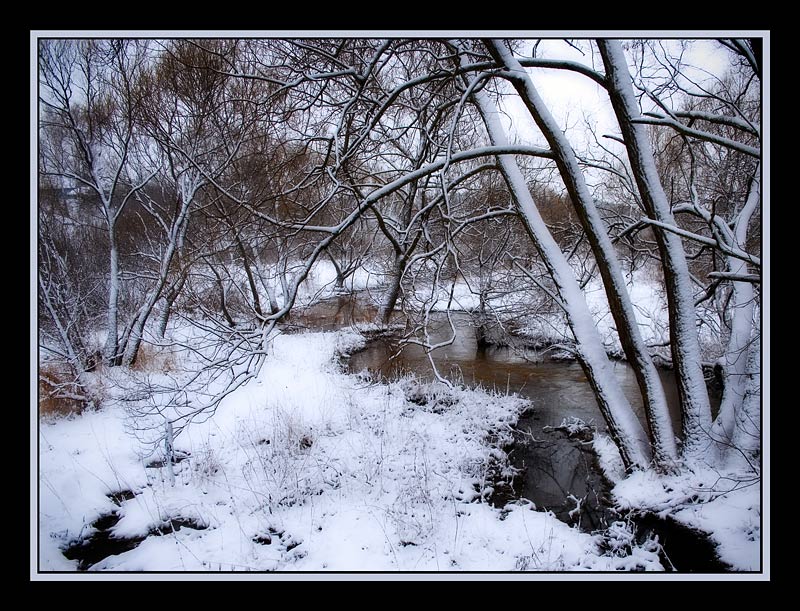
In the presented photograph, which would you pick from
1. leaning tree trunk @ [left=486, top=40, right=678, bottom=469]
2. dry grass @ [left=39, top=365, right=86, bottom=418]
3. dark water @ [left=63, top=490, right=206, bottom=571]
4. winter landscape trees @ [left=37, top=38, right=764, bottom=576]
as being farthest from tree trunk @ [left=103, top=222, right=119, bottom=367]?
leaning tree trunk @ [left=486, top=40, right=678, bottom=469]

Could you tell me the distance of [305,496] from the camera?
11.2ft

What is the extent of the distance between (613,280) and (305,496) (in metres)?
3.33

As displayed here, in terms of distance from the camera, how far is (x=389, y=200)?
21.1 ft

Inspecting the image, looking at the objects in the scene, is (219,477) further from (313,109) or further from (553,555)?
(313,109)

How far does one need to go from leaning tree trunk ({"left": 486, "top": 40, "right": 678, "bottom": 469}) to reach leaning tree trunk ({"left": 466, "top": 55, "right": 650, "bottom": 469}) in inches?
6.4

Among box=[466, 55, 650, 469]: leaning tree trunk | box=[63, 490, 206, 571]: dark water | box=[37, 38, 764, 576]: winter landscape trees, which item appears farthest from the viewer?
box=[466, 55, 650, 469]: leaning tree trunk

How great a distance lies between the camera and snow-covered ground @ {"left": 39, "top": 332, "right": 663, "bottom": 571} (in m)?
2.69

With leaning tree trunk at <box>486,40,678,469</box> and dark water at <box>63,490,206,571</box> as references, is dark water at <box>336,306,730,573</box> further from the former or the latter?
dark water at <box>63,490,206,571</box>

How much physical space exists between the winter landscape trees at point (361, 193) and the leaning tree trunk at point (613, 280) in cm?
2

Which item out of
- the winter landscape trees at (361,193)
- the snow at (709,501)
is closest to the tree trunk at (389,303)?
the winter landscape trees at (361,193)

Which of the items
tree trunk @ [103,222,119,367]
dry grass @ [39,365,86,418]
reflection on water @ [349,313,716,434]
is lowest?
reflection on water @ [349,313,716,434]

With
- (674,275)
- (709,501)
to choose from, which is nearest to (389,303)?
(674,275)

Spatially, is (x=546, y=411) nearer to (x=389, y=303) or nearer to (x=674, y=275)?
(x=674, y=275)
